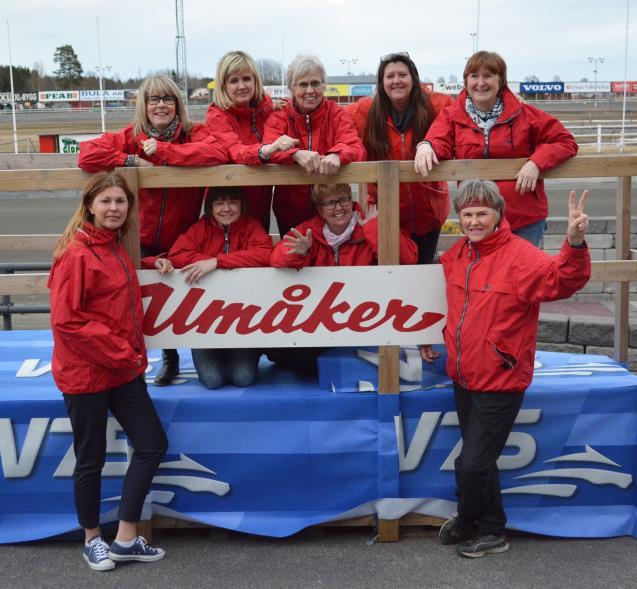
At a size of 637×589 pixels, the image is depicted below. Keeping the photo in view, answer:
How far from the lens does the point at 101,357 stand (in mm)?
3553

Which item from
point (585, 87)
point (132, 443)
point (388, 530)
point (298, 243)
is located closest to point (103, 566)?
point (132, 443)

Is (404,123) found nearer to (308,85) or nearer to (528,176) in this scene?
(308,85)

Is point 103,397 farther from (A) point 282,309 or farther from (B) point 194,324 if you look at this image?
A: (A) point 282,309

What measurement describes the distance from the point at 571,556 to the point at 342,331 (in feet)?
4.79

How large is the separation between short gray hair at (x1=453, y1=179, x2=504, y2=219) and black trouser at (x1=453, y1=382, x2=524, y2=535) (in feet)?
2.67

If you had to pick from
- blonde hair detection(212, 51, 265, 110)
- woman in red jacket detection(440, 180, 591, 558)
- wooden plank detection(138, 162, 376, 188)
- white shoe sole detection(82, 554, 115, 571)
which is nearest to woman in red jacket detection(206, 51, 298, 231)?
blonde hair detection(212, 51, 265, 110)

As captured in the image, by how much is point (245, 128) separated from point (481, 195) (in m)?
1.37

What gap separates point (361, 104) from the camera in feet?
15.2

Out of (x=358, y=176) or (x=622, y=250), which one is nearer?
(x=358, y=176)

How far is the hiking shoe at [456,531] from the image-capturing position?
12.8 ft

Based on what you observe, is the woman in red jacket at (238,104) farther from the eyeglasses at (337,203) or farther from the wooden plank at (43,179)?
the wooden plank at (43,179)

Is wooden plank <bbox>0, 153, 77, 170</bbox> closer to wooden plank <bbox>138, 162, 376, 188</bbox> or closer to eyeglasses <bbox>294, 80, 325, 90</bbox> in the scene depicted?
wooden plank <bbox>138, 162, 376, 188</bbox>

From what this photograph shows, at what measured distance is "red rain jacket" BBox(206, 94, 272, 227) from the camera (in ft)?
13.6

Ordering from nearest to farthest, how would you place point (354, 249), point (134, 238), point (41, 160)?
point (134, 238) < point (354, 249) < point (41, 160)
